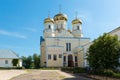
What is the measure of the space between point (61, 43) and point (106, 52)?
38786mm

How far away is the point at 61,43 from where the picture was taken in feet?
208

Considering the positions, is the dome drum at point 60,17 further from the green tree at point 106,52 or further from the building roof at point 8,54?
the green tree at point 106,52

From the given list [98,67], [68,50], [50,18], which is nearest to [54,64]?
[68,50]

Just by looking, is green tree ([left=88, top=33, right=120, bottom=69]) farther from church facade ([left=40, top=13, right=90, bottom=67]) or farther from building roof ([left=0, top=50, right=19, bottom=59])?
building roof ([left=0, top=50, right=19, bottom=59])

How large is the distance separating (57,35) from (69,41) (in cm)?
418

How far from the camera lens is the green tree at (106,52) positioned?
24781 mm

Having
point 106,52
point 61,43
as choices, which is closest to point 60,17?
point 61,43

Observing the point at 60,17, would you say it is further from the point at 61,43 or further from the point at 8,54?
the point at 8,54

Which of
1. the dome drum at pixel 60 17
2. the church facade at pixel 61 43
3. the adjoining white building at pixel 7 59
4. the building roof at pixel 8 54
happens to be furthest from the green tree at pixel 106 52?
the dome drum at pixel 60 17

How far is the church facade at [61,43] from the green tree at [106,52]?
32.2 metres

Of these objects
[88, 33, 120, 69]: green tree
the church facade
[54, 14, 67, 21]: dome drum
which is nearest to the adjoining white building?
the church facade

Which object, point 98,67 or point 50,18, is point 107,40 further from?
point 50,18

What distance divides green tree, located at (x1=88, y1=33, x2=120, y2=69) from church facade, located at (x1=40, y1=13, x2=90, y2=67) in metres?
32.2

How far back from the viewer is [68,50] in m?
63.4
